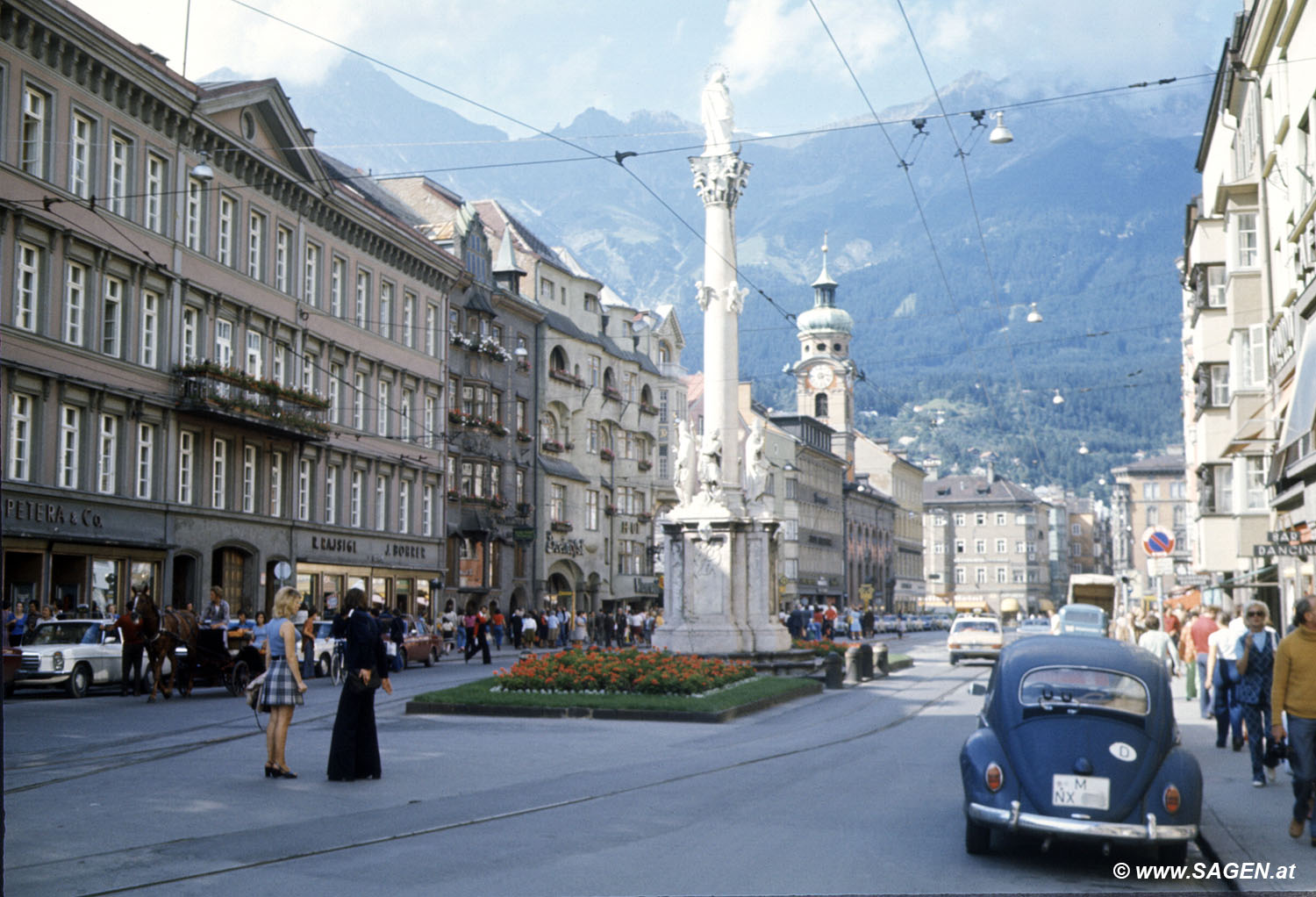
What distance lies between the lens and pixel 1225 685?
700 inches

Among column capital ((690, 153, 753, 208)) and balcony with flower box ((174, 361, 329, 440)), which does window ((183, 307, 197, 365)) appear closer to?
balcony with flower box ((174, 361, 329, 440))

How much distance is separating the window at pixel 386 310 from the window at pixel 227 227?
10.9 metres

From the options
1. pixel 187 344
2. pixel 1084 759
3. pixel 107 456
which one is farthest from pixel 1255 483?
pixel 1084 759

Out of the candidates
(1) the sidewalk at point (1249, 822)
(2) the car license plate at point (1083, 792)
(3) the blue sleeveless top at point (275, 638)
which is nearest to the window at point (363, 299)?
(3) the blue sleeveless top at point (275, 638)

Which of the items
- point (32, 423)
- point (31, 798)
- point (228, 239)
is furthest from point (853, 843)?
point (228, 239)

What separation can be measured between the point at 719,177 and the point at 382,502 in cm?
2333

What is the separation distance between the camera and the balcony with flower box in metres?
40.1

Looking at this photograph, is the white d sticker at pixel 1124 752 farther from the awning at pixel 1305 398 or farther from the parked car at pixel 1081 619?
the parked car at pixel 1081 619

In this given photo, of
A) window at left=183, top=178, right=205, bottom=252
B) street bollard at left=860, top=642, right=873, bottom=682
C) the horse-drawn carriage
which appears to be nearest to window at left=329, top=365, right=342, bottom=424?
window at left=183, top=178, right=205, bottom=252

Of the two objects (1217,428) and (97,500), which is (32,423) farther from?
(1217,428)

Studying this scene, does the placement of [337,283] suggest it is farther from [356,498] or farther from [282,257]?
[356,498]

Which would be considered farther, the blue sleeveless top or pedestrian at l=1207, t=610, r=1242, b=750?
pedestrian at l=1207, t=610, r=1242, b=750

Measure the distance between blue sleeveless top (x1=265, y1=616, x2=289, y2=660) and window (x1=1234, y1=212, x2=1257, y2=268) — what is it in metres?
28.8

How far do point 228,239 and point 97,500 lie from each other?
34.6 ft
